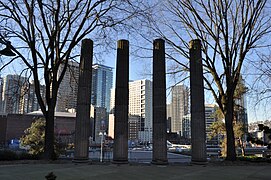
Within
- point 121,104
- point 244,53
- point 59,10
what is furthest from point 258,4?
point 59,10

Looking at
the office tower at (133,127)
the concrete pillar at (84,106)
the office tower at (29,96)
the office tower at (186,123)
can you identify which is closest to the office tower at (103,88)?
the office tower at (133,127)

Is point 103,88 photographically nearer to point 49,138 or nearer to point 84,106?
point 49,138

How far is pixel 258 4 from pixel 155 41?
6187 millimetres

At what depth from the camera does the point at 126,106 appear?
15.3m

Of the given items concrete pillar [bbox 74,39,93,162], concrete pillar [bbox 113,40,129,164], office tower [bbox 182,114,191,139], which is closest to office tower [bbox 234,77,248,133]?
concrete pillar [bbox 113,40,129,164]

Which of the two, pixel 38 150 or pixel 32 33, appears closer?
pixel 32 33

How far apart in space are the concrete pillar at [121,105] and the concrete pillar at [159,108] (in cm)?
156

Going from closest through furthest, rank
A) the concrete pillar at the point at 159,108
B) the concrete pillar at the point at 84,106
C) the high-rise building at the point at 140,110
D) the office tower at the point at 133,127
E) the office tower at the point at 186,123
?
the concrete pillar at the point at 159,108 → the concrete pillar at the point at 84,106 → the high-rise building at the point at 140,110 → the office tower at the point at 186,123 → the office tower at the point at 133,127

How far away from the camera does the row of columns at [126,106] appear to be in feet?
48.8

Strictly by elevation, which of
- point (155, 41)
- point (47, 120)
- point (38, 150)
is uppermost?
point (155, 41)

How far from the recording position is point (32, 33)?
1552cm

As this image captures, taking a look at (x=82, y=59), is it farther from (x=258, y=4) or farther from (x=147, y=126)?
(x=147, y=126)

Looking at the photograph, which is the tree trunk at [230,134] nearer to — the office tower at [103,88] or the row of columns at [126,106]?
the row of columns at [126,106]

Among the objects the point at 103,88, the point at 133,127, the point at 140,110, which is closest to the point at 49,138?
the point at 103,88
